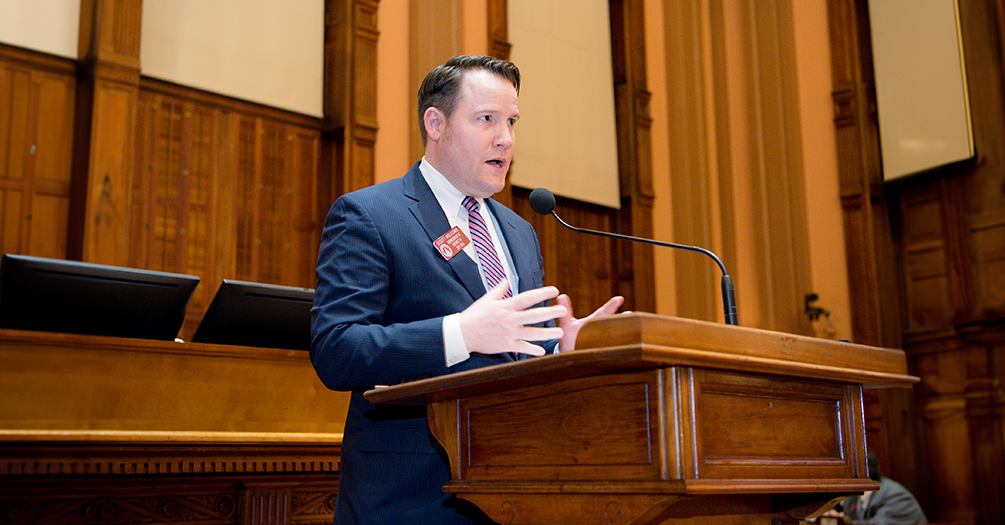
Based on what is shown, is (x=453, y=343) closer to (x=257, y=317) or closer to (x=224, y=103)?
(x=257, y=317)

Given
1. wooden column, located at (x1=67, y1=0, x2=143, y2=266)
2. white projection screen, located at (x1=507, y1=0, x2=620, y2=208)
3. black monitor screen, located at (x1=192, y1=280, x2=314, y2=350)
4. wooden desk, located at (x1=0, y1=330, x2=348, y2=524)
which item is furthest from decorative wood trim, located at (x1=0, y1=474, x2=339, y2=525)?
white projection screen, located at (x1=507, y1=0, x2=620, y2=208)

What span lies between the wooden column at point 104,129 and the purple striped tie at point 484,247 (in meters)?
3.37

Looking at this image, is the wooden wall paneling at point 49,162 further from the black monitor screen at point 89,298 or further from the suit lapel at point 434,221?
the suit lapel at point 434,221

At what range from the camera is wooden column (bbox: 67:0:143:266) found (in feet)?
15.0

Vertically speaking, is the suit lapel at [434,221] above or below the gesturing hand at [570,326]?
above

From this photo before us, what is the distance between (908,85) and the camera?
750cm

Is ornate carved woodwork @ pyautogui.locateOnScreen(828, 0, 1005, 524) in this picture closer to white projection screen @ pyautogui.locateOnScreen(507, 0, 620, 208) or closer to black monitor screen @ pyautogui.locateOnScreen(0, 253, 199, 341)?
white projection screen @ pyautogui.locateOnScreen(507, 0, 620, 208)

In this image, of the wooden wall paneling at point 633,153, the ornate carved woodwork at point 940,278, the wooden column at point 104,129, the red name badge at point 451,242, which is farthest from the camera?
the wooden wall paneling at point 633,153

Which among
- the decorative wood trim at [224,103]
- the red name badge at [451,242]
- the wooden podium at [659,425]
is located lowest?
the wooden podium at [659,425]

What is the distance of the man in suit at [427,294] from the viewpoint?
1.37 meters

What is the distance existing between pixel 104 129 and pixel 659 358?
4273 millimetres

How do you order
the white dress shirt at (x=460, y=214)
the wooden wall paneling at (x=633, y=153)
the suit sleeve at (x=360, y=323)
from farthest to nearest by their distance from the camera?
the wooden wall paneling at (x=633, y=153) < the white dress shirt at (x=460, y=214) < the suit sleeve at (x=360, y=323)

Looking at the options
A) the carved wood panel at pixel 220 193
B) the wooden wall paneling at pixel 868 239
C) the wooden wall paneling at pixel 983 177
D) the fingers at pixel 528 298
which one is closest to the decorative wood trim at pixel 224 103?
the carved wood panel at pixel 220 193

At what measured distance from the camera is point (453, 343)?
1357 mm
